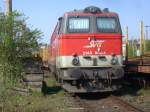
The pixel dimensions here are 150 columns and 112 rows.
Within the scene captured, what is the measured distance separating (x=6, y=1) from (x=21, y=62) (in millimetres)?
2444

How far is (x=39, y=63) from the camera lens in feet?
57.3

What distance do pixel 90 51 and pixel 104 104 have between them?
2.58 metres

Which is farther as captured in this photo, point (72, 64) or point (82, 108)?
point (72, 64)

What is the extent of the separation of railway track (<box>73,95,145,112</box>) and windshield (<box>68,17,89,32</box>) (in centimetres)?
249

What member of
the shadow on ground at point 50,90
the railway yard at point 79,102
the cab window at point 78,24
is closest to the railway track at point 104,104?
the railway yard at point 79,102

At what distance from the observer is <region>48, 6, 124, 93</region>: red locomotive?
1634cm

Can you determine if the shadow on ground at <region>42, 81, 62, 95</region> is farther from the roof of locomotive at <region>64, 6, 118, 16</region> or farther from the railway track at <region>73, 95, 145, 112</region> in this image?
the roof of locomotive at <region>64, 6, 118, 16</region>

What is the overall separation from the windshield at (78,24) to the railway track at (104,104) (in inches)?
98.2

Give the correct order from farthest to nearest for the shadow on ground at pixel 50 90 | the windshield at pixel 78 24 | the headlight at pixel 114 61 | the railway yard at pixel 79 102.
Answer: the shadow on ground at pixel 50 90
the windshield at pixel 78 24
the headlight at pixel 114 61
the railway yard at pixel 79 102

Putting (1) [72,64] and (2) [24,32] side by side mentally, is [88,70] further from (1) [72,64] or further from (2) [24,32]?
(2) [24,32]

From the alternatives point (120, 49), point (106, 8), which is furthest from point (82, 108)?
point (106, 8)

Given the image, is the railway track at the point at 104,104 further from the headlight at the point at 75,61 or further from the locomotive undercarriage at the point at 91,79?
the headlight at the point at 75,61

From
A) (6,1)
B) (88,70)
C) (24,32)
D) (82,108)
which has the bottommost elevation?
(82,108)

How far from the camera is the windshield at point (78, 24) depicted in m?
16.8
